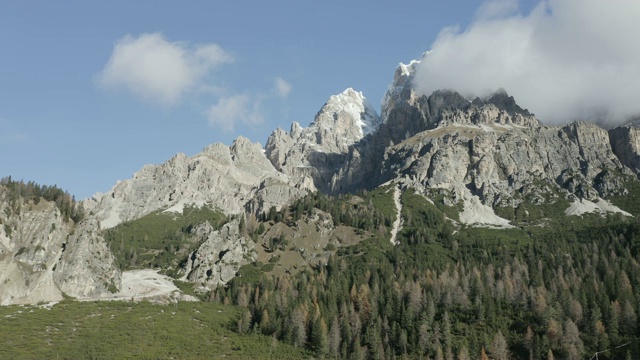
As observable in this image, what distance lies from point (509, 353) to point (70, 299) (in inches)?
5917

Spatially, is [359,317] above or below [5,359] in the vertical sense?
above

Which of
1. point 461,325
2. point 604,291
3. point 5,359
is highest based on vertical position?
point 604,291

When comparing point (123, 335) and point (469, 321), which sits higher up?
point (469, 321)

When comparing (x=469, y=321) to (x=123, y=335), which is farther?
(x=469, y=321)

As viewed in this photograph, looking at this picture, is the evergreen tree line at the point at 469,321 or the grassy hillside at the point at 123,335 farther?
the evergreen tree line at the point at 469,321

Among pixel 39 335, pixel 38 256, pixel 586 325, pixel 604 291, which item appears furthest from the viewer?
pixel 38 256

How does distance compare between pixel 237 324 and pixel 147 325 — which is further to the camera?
pixel 237 324

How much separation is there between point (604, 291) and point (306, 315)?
3905 inches

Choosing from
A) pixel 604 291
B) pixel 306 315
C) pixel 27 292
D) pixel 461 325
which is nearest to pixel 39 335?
pixel 27 292

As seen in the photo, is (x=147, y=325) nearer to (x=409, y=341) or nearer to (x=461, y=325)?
(x=409, y=341)

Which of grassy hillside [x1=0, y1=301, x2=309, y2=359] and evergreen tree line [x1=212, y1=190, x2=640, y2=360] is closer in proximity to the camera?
grassy hillside [x1=0, y1=301, x2=309, y2=359]

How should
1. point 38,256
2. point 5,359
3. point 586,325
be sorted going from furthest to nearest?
1. point 38,256
2. point 586,325
3. point 5,359

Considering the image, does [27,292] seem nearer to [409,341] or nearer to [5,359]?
[5,359]

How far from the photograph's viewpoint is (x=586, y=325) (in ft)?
537
